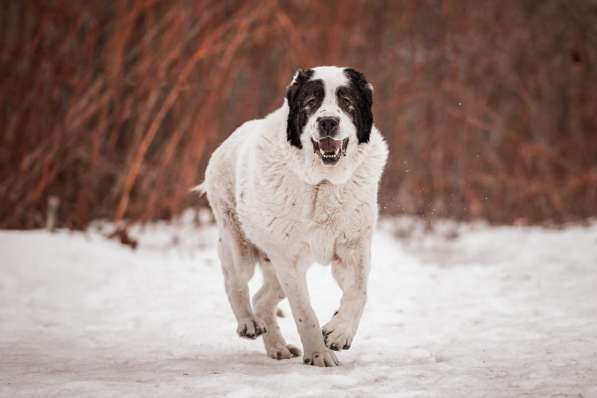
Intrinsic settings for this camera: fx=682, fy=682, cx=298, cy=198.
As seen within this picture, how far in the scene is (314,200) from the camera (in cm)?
388

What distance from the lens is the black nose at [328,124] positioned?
12.2 feet

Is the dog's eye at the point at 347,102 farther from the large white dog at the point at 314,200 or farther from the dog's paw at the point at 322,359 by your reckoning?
the dog's paw at the point at 322,359

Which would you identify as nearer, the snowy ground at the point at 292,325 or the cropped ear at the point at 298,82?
the snowy ground at the point at 292,325

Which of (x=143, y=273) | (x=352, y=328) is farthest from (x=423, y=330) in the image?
(x=143, y=273)

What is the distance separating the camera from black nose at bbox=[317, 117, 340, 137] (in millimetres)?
3730

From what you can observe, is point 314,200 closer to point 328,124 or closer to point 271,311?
point 328,124

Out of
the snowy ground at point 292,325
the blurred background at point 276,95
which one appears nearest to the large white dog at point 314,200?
the snowy ground at point 292,325

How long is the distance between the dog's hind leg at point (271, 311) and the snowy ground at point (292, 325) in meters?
0.11

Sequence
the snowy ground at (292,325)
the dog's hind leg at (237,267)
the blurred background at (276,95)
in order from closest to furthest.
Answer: the snowy ground at (292,325) → the dog's hind leg at (237,267) → the blurred background at (276,95)

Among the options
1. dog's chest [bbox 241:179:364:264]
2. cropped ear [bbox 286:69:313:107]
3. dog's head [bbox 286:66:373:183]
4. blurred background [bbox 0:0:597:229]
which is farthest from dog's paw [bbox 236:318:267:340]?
blurred background [bbox 0:0:597:229]

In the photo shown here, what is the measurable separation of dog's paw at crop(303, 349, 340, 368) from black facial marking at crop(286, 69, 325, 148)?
1180 millimetres

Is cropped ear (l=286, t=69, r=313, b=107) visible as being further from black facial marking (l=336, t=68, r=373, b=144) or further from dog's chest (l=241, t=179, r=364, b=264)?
dog's chest (l=241, t=179, r=364, b=264)

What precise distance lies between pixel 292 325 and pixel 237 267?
0.98 metres

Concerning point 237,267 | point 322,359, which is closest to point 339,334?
point 322,359
